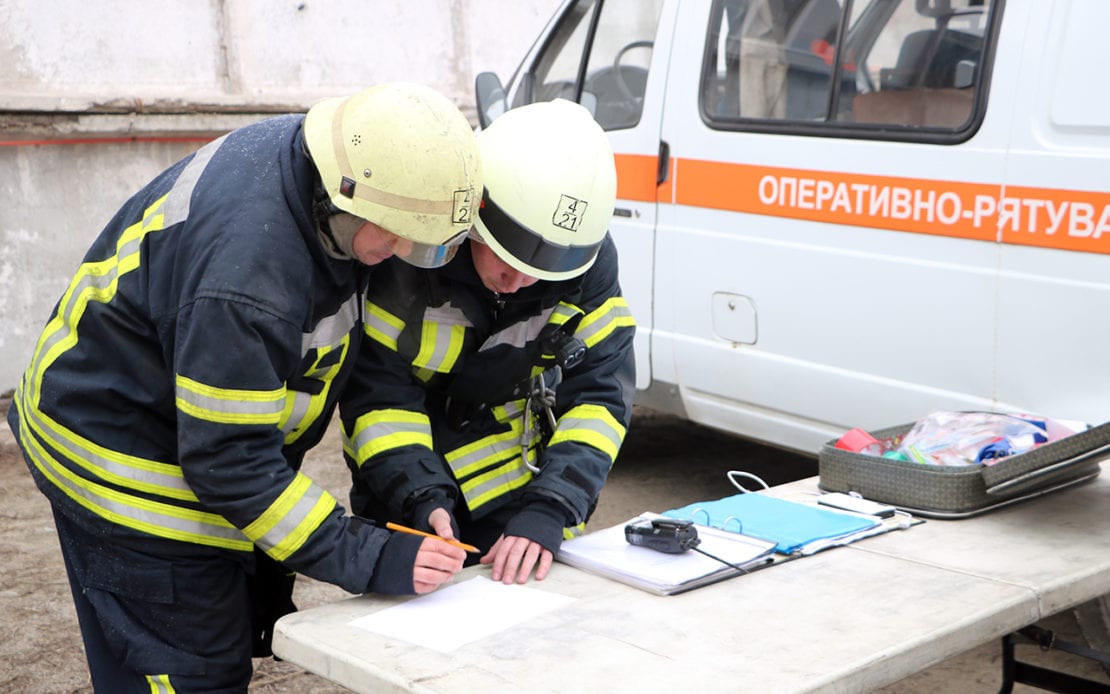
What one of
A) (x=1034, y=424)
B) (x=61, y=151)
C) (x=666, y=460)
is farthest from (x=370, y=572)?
(x=61, y=151)

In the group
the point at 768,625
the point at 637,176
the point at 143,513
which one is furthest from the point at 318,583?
the point at 768,625

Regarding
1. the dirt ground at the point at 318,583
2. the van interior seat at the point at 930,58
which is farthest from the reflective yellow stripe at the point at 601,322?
the van interior seat at the point at 930,58

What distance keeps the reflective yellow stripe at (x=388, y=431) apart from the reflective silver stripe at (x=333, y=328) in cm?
28

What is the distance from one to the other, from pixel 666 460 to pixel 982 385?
2.33 meters

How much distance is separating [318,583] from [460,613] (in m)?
2.38

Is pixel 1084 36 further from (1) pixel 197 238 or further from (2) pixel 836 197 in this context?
(1) pixel 197 238

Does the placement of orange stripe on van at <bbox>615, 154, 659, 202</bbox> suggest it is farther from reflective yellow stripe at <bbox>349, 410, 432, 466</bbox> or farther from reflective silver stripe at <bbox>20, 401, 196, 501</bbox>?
reflective silver stripe at <bbox>20, 401, 196, 501</bbox>

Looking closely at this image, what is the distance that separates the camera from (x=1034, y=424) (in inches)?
117

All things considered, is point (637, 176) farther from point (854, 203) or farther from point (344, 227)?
point (344, 227)

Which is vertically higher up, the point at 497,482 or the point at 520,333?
the point at 520,333

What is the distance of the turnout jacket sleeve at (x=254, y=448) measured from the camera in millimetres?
2023

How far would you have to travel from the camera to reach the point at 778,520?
266cm

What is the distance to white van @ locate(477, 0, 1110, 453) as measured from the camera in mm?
3574

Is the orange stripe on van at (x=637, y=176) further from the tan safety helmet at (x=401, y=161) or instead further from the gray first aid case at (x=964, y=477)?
the tan safety helmet at (x=401, y=161)
